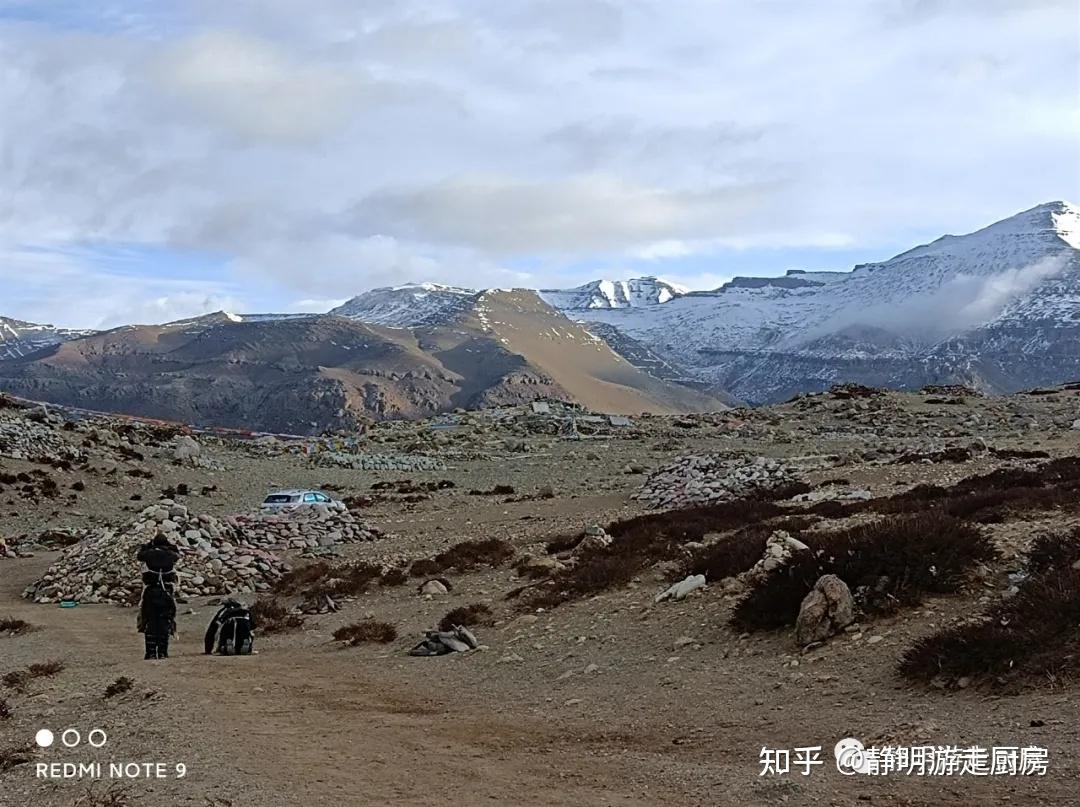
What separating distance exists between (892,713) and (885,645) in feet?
6.51

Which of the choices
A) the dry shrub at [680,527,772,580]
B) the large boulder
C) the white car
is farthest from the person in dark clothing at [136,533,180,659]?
the white car

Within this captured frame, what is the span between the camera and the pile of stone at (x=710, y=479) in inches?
1231

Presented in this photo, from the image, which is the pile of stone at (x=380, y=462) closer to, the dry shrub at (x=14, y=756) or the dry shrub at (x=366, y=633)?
the dry shrub at (x=366, y=633)

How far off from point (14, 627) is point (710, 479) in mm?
22213

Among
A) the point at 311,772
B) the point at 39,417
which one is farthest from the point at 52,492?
the point at 311,772

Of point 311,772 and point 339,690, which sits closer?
point 311,772

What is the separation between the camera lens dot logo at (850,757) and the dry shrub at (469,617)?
29.2 feet

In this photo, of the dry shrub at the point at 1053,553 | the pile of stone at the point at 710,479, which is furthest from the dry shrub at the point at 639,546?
the dry shrub at the point at 1053,553

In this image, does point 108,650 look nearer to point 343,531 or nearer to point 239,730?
point 239,730

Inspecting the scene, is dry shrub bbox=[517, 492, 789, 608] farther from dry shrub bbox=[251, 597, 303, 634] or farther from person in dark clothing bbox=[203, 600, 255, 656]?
person in dark clothing bbox=[203, 600, 255, 656]

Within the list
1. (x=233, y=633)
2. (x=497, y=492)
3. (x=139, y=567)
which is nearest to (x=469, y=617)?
(x=233, y=633)

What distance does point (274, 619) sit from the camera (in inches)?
736

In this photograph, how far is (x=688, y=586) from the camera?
1456cm

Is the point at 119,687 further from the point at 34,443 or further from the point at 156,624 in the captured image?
the point at 34,443
